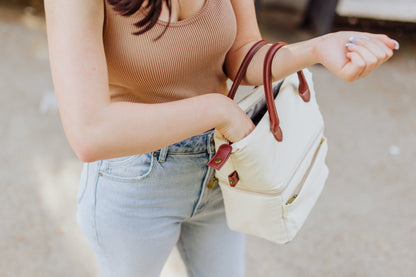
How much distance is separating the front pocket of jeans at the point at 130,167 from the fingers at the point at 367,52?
0.43 m

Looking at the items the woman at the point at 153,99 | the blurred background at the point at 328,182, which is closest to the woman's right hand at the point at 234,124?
the woman at the point at 153,99

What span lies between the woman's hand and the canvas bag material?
0.18 metres

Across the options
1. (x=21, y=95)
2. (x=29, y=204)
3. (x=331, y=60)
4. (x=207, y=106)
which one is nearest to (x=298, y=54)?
(x=331, y=60)

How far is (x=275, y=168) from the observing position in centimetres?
88

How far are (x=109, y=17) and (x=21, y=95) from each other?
2.34 meters

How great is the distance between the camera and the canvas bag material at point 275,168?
0.83m

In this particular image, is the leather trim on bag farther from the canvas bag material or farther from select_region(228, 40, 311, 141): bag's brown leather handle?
select_region(228, 40, 311, 141): bag's brown leather handle

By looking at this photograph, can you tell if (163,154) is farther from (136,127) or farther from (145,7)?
(145,7)

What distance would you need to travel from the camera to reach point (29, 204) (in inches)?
84.0

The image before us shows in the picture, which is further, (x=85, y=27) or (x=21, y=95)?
(x=21, y=95)

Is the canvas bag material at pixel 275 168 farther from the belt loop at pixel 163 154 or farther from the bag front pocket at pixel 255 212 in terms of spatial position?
the belt loop at pixel 163 154

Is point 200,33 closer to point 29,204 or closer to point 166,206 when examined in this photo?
point 166,206

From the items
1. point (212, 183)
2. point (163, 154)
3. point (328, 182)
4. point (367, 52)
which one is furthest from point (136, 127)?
point (328, 182)

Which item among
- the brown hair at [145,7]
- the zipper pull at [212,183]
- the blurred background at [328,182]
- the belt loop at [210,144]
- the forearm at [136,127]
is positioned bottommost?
the blurred background at [328,182]
